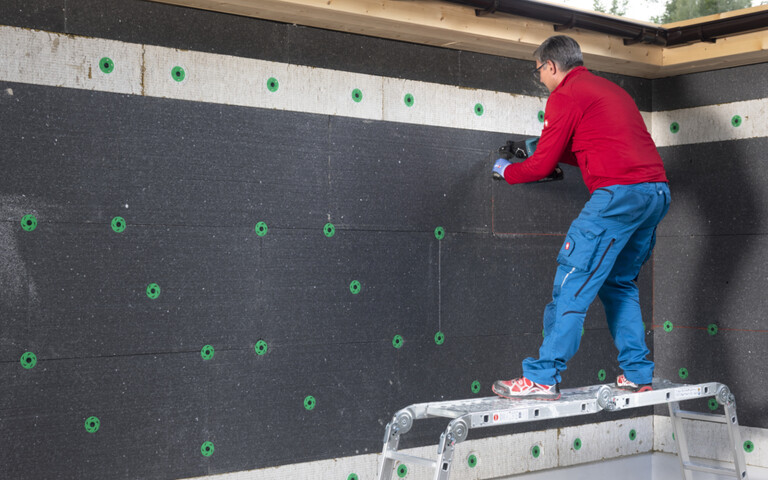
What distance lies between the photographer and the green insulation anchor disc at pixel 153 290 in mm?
3277

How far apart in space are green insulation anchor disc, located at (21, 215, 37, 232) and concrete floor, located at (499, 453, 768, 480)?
8.99ft

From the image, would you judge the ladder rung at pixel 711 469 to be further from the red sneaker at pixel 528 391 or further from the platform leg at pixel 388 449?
the platform leg at pixel 388 449

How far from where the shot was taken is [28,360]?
3018mm

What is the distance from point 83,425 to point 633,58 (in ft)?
11.3

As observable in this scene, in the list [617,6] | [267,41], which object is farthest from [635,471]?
[617,6]

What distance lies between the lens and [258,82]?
11.7 ft

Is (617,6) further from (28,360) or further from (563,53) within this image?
(28,360)

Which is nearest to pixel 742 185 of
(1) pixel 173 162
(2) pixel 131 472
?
(1) pixel 173 162

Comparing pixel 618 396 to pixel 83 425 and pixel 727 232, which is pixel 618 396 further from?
pixel 83 425

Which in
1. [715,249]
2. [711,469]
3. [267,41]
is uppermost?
[267,41]

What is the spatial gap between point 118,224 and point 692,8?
973 centimetres

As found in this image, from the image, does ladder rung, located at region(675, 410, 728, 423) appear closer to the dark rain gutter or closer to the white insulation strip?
the white insulation strip

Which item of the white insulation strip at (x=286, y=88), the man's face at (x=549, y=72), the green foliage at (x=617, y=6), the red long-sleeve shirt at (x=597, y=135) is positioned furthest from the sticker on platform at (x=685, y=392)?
the green foliage at (x=617, y=6)

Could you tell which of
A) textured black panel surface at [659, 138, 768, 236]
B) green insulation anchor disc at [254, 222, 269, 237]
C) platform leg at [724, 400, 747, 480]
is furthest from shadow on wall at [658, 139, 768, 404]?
green insulation anchor disc at [254, 222, 269, 237]
